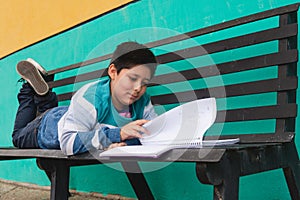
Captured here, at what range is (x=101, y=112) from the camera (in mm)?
1314

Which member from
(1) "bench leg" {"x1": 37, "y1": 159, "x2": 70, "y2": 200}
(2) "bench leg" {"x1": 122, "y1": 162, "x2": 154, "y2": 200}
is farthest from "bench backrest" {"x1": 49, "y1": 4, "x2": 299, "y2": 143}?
(1) "bench leg" {"x1": 37, "y1": 159, "x2": 70, "y2": 200}

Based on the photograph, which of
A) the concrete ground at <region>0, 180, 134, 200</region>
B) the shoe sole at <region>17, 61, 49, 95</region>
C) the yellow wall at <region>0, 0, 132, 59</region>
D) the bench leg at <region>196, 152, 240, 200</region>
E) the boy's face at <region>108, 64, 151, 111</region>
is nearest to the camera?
the bench leg at <region>196, 152, 240, 200</region>

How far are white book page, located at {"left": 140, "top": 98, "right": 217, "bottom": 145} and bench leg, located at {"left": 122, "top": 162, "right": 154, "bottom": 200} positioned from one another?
528 mm

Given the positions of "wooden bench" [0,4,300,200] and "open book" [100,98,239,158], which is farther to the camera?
"open book" [100,98,239,158]

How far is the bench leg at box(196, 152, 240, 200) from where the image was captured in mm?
734

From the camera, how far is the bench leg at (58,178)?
120 cm

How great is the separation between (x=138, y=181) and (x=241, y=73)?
56 centimetres

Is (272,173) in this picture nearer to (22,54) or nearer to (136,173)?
(136,173)

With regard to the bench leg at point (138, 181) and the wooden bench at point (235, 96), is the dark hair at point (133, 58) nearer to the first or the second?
the wooden bench at point (235, 96)

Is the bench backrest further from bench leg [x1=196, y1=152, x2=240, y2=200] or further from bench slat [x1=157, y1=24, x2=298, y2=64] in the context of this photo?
bench leg [x1=196, y1=152, x2=240, y2=200]

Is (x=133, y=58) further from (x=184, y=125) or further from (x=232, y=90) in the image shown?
(x=184, y=125)

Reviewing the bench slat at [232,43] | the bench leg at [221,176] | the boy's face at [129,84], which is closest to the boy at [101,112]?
the boy's face at [129,84]

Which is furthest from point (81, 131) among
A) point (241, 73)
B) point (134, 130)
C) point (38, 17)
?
point (38, 17)

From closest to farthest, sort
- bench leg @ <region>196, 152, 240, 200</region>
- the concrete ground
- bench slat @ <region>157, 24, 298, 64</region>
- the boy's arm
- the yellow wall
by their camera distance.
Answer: bench leg @ <region>196, 152, 240, 200</region>, the boy's arm, bench slat @ <region>157, 24, 298, 64</region>, the concrete ground, the yellow wall
